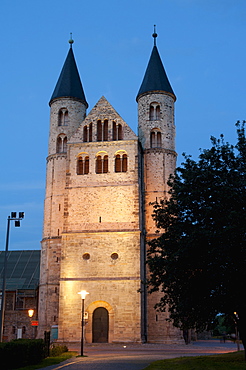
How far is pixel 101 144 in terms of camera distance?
47094 mm

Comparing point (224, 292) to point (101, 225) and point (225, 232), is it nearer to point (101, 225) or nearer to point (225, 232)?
point (225, 232)

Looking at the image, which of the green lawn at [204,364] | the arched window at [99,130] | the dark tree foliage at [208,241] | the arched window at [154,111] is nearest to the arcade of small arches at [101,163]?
the arched window at [99,130]

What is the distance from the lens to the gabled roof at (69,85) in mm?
51906

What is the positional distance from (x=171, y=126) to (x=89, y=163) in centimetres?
952

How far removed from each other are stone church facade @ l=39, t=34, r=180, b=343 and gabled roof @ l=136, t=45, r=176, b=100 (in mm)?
105

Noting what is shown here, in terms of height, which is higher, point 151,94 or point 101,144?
point 151,94

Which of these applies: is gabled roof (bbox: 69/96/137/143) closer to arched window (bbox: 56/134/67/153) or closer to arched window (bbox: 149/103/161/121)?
arched window (bbox: 56/134/67/153)

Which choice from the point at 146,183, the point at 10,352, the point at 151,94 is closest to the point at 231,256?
the point at 10,352

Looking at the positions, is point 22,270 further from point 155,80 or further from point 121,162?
point 155,80

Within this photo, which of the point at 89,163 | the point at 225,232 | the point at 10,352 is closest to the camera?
the point at 10,352

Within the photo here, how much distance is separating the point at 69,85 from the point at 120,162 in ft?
38.2

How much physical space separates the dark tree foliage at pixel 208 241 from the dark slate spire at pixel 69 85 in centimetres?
2687

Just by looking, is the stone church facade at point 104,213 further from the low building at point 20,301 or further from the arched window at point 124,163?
the low building at point 20,301

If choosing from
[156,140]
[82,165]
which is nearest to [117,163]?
[82,165]
